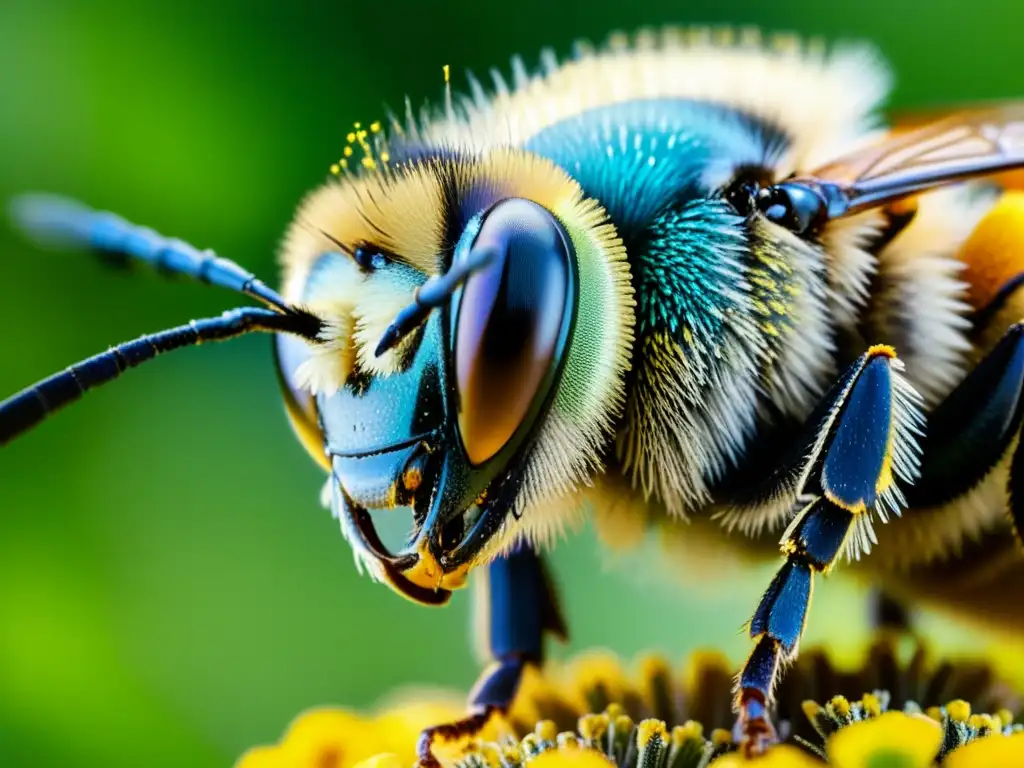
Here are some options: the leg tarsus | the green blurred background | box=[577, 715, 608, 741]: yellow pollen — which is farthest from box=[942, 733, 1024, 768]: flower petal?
the green blurred background

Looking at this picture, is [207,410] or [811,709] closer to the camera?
[811,709]

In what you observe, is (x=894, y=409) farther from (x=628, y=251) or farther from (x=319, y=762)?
(x=319, y=762)

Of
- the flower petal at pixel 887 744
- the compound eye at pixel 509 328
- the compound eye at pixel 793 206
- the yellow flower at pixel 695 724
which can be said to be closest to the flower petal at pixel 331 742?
the yellow flower at pixel 695 724

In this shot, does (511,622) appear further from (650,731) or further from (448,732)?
(650,731)

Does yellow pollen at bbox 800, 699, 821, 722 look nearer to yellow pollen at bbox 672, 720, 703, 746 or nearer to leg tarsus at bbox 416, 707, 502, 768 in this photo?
yellow pollen at bbox 672, 720, 703, 746

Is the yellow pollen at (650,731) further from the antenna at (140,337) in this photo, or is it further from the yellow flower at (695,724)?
the antenna at (140,337)

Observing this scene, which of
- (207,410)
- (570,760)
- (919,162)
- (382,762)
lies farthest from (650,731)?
(207,410)
